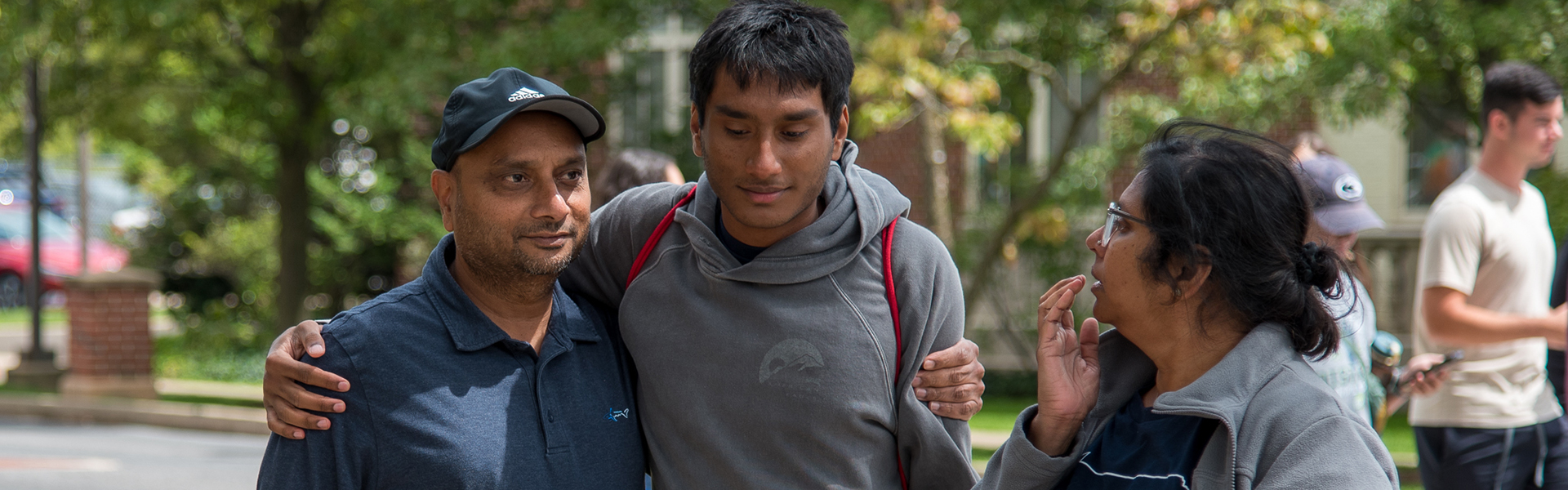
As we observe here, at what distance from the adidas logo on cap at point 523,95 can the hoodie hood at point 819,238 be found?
40 centimetres

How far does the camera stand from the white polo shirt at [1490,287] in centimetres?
438

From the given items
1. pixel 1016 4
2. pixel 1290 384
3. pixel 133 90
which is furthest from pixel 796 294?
pixel 133 90

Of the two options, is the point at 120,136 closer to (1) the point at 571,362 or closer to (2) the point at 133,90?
(2) the point at 133,90

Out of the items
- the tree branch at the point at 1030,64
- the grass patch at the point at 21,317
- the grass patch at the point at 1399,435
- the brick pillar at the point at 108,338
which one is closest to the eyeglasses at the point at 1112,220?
the grass patch at the point at 1399,435

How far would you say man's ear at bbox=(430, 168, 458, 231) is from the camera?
252 cm

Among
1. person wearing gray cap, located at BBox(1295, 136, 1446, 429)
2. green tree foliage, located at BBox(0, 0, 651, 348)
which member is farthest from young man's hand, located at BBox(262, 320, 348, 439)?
green tree foliage, located at BBox(0, 0, 651, 348)

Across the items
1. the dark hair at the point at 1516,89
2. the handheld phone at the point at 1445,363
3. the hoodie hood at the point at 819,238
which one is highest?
the dark hair at the point at 1516,89

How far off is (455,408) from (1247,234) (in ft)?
4.75

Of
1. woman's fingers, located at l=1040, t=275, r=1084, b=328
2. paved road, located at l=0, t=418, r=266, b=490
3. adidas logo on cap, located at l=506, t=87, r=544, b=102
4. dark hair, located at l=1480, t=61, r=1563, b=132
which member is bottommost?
paved road, located at l=0, t=418, r=266, b=490

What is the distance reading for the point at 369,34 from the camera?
12266 mm

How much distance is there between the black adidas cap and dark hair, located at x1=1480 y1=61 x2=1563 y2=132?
355 cm

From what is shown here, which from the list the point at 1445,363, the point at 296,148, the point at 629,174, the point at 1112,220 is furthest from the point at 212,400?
the point at 1112,220

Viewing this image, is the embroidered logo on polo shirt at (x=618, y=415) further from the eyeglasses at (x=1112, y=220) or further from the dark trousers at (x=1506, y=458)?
the dark trousers at (x=1506, y=458)

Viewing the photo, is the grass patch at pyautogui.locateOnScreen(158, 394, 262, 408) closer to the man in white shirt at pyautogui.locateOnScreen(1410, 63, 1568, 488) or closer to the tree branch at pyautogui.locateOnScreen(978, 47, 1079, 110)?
the tree branch at pyautogui.locateOnScreen(978, 47, 1079, 110)
